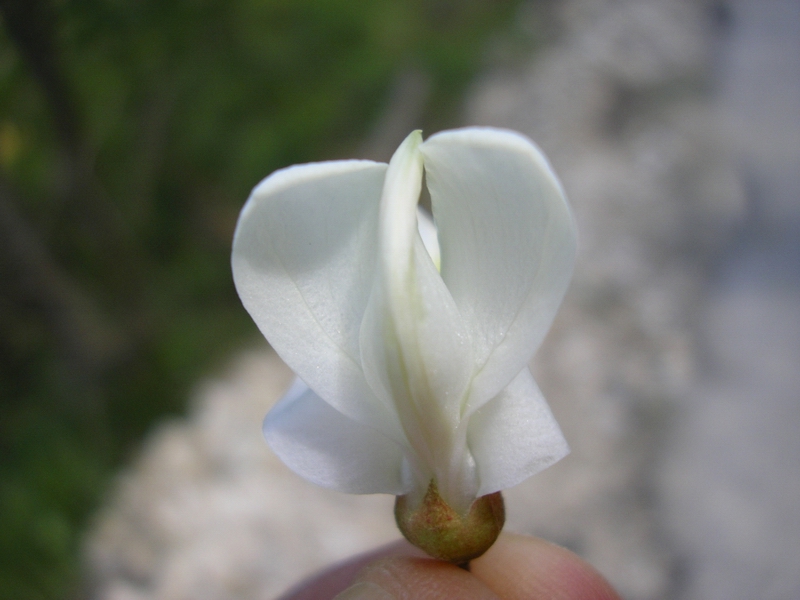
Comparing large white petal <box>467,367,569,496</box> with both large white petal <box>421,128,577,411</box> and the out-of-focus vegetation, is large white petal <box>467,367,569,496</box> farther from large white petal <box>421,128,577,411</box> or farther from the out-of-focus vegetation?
the out-of-focus vegetation

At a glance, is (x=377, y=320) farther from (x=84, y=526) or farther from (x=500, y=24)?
(x=500, y=24)

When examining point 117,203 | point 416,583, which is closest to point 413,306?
point 416,583

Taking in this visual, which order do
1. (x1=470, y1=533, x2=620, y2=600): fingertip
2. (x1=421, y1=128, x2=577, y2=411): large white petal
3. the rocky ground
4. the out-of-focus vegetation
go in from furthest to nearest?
1. the rocky ground
2. the out-of-focus vegetation
3. (x1=470, y1=533, x2=620, y2=600): fingertip
4. (x1=421, y1=128, x2=577, y2=411): large white petal

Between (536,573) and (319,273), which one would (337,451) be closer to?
(319,273)

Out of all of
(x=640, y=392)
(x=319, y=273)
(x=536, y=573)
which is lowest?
(x=640, y=392)

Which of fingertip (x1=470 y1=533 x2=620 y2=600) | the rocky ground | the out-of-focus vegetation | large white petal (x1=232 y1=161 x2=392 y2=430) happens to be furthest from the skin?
the out-of-focus vegetation
